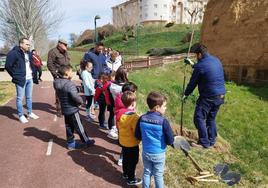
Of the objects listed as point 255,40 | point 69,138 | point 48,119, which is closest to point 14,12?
point 255,40

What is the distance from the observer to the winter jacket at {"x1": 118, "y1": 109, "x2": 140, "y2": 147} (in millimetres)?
4785

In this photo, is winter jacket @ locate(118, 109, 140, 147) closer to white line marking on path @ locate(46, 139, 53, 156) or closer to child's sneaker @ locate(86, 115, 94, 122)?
white line marking on path @ locate(46, 139, 53, 156)

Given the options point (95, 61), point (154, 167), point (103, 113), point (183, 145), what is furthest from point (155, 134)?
point (95, 61)

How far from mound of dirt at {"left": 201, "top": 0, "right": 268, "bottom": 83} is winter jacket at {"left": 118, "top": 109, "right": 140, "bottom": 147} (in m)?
14.4

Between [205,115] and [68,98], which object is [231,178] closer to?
[205,115]

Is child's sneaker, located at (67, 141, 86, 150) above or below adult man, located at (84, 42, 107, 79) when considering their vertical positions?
below

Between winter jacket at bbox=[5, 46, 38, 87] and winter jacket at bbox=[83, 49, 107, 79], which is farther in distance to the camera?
winter jacket at bbox=[83, 49, 107, 79]

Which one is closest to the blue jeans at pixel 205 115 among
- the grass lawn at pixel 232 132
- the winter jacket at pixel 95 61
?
the grass lawn at pixel 232 132

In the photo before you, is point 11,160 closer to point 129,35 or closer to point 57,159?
point 57,159

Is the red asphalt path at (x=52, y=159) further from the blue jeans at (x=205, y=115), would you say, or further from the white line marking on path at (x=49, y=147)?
the blue jeans at (x=205, y=115)

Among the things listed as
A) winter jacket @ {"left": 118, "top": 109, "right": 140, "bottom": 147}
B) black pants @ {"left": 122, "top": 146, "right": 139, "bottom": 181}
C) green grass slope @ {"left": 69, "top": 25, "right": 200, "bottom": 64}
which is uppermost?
green grass slope @ {"left": 69, "top": 25, "right": 200, "bottom": 64}

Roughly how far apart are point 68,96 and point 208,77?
9.73 ft

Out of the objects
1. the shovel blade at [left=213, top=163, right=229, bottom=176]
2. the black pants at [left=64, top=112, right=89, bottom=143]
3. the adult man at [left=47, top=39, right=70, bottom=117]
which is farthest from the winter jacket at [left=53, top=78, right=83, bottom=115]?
the shovel blade at [left=213, top=163, right=229, bottom=176]

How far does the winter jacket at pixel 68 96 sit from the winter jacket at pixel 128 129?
1.51 m
